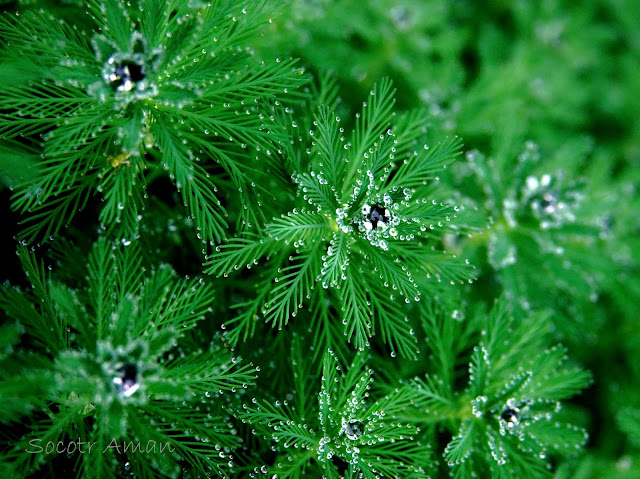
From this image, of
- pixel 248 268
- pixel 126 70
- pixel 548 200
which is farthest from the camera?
pixel 548 200

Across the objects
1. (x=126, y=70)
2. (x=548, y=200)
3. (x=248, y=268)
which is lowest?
(x=248, y=268)

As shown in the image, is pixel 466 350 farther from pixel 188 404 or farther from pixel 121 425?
pixel 121 425

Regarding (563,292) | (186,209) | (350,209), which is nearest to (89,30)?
(186,209)

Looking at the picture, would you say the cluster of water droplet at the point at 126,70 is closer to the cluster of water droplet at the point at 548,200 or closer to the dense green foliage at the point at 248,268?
the dense green foliage at the point at 248,268

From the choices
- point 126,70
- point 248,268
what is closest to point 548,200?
point 248,268

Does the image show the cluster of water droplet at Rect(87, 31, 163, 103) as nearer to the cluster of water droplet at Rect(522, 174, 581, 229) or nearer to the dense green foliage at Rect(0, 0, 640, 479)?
the dense green foliage at Rect(0, 0, 640, 479)

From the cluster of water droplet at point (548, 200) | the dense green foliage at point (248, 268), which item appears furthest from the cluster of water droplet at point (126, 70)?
the cluster of water droplet at point (548, 200)

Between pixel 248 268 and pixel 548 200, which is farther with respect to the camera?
pixel 548 200

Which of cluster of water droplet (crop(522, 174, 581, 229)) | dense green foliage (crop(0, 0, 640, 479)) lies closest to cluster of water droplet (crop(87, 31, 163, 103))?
dense green foliage (crop(0, 0, 640, 479))

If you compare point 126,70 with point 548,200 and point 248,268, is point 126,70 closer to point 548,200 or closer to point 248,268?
point 248,268

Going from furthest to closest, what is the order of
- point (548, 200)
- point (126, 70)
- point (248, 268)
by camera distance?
1. point (548, 200)
2. point (248, 268)
3. point (126, 70)
